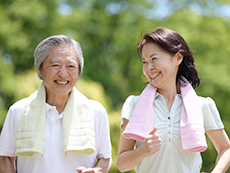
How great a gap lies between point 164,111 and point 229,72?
1183cm

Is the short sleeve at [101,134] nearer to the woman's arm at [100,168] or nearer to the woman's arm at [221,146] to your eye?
the woman's arm at [100,168]

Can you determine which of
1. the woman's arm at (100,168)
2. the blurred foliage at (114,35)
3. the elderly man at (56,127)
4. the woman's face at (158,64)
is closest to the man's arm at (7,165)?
the elderly man at (56,127)

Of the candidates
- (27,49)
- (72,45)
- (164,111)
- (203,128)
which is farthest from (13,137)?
(27,49)

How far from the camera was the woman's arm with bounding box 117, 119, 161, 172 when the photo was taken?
2684mm

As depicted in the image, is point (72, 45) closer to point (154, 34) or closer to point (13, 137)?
point (154, 34)

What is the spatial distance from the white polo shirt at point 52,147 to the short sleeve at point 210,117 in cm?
87

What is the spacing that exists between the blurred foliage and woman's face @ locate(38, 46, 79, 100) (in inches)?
271

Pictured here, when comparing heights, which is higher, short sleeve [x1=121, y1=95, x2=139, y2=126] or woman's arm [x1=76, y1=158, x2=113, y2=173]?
short sleeve [x1=121, y1=95, x2=139, y2=126]

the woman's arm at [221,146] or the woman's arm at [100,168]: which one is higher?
the woman's arm at [221,146]

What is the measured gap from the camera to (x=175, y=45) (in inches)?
119

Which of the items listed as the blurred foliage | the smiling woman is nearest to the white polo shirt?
the smiling woman

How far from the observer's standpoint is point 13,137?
318 centimetres

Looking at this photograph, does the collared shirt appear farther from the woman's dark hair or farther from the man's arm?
the man's arm

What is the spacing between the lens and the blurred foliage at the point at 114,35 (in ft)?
42.9
